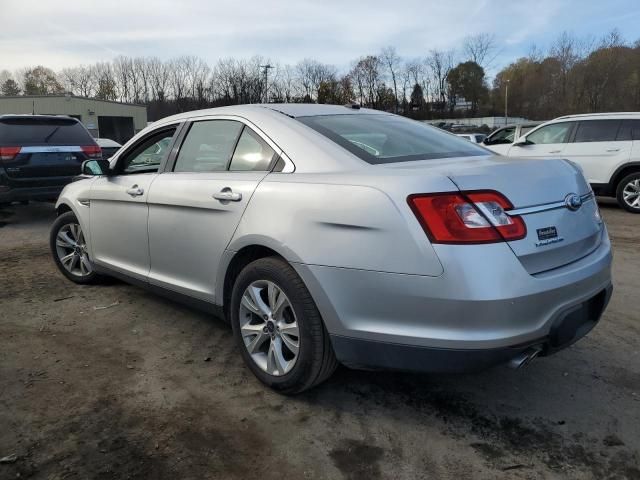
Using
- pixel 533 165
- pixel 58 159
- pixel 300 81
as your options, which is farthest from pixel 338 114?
pixel 300 81

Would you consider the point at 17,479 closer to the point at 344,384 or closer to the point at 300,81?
the point at 344,384

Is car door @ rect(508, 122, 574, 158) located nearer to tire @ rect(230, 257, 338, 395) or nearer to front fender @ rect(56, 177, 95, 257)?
front fender @ rect(56, 177, 95, 257)

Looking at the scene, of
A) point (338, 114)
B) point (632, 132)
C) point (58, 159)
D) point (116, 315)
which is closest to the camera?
point (338, 114)

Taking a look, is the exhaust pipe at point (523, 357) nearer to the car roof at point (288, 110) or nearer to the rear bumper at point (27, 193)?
the car roof at point (288, 110)

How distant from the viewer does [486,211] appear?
226 cm

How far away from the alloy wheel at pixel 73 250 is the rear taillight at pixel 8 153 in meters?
3.79

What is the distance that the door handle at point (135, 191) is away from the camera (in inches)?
149

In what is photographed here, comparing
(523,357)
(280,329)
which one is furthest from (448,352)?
(280,329)

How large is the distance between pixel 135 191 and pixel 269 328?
5.31ft

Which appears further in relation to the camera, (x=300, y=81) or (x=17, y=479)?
(x=300, y=81)

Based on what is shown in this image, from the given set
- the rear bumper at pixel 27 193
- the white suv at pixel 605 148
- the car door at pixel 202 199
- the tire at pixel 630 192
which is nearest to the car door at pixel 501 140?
the white suv at pixel 605 148

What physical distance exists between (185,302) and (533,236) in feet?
7.18

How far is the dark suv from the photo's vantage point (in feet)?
26.5

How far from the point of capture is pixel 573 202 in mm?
2594
